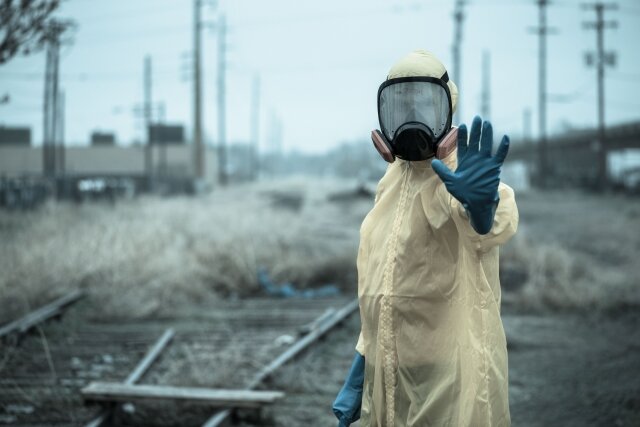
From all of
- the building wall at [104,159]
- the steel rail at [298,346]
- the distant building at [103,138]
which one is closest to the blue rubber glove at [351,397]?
the steel rail at [298,346]

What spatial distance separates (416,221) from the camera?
8.00 ft

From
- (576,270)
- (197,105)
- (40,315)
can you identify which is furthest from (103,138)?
(40,315)

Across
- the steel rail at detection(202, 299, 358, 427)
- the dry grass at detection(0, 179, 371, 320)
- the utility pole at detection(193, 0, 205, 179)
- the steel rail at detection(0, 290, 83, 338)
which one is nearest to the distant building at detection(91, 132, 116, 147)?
the utility pole at detection(193, 0, 205, 179)

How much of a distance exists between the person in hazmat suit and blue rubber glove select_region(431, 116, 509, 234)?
46 millimetres

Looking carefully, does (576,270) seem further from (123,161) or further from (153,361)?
(123,161)

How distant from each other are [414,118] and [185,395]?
138 inches

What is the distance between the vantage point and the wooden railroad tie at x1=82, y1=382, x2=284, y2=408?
5172 mm

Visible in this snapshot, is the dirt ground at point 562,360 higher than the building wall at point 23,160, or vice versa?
the building wall at point 23,160

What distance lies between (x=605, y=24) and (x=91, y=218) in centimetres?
3265

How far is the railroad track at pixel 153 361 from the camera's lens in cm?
537

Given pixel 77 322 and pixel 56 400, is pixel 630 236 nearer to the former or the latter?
pixel 77 322

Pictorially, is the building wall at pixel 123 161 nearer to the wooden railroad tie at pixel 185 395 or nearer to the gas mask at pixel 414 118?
the wooden railroad tie at pixel 185 395

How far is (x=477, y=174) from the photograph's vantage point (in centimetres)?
213

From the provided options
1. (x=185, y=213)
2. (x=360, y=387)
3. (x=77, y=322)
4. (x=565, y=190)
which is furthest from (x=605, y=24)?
(x=360, y=387)
